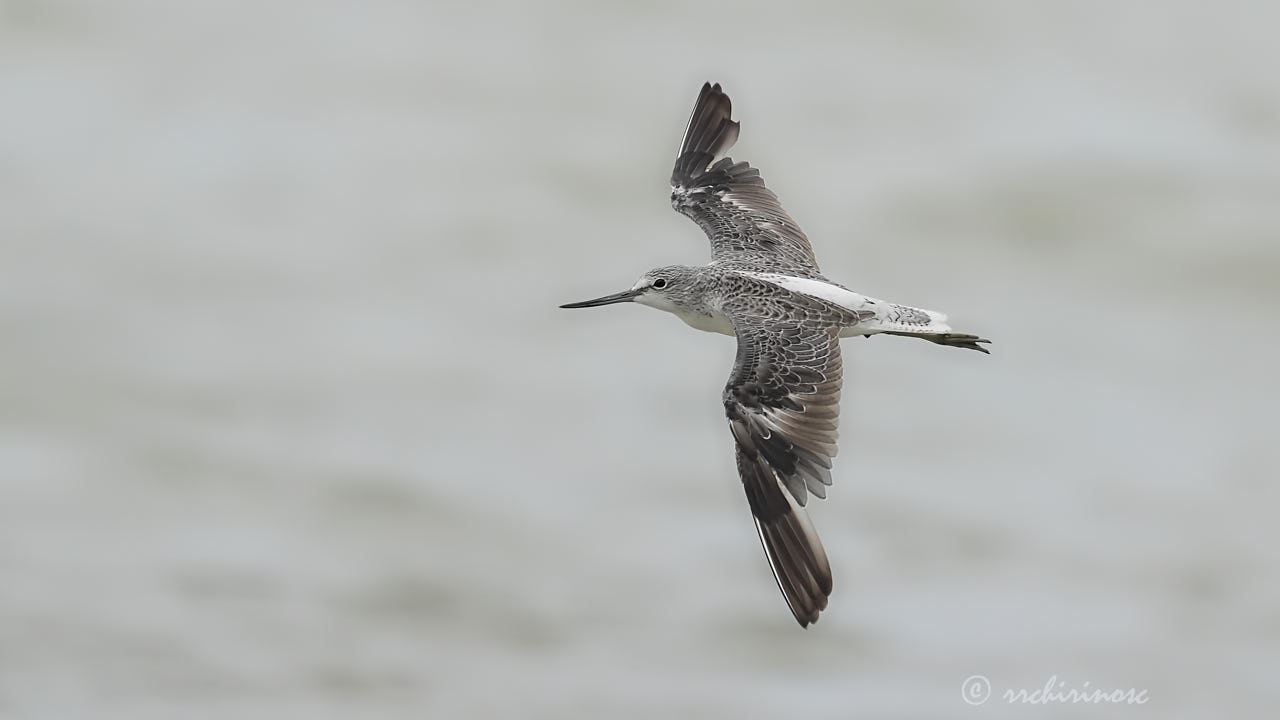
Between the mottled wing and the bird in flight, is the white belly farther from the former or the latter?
the mottled wing

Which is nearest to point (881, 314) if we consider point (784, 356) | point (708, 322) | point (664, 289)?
point (784, 356)

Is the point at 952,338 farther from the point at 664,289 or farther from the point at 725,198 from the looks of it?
the point at 725,198

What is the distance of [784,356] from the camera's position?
13.5 m

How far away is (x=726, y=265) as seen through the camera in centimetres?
1518

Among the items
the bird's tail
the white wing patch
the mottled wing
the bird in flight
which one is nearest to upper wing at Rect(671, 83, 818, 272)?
the bird in flight

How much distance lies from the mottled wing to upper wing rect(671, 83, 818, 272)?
1959mm

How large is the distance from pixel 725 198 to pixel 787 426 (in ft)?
13.1

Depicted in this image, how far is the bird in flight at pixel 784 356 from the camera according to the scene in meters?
12.9

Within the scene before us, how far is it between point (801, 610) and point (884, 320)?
273 cm

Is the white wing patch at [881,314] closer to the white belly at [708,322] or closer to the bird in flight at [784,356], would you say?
the bird in flight at [784,356]

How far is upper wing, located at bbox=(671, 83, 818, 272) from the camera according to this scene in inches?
625

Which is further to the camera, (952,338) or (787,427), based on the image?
(952,338)

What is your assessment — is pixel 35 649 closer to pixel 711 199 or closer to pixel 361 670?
pixel 361 670

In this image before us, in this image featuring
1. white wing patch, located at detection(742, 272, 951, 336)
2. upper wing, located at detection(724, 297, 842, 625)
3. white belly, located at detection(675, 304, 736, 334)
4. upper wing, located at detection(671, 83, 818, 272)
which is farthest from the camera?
upper wing, located at detection(671, 83, 818, 272)
